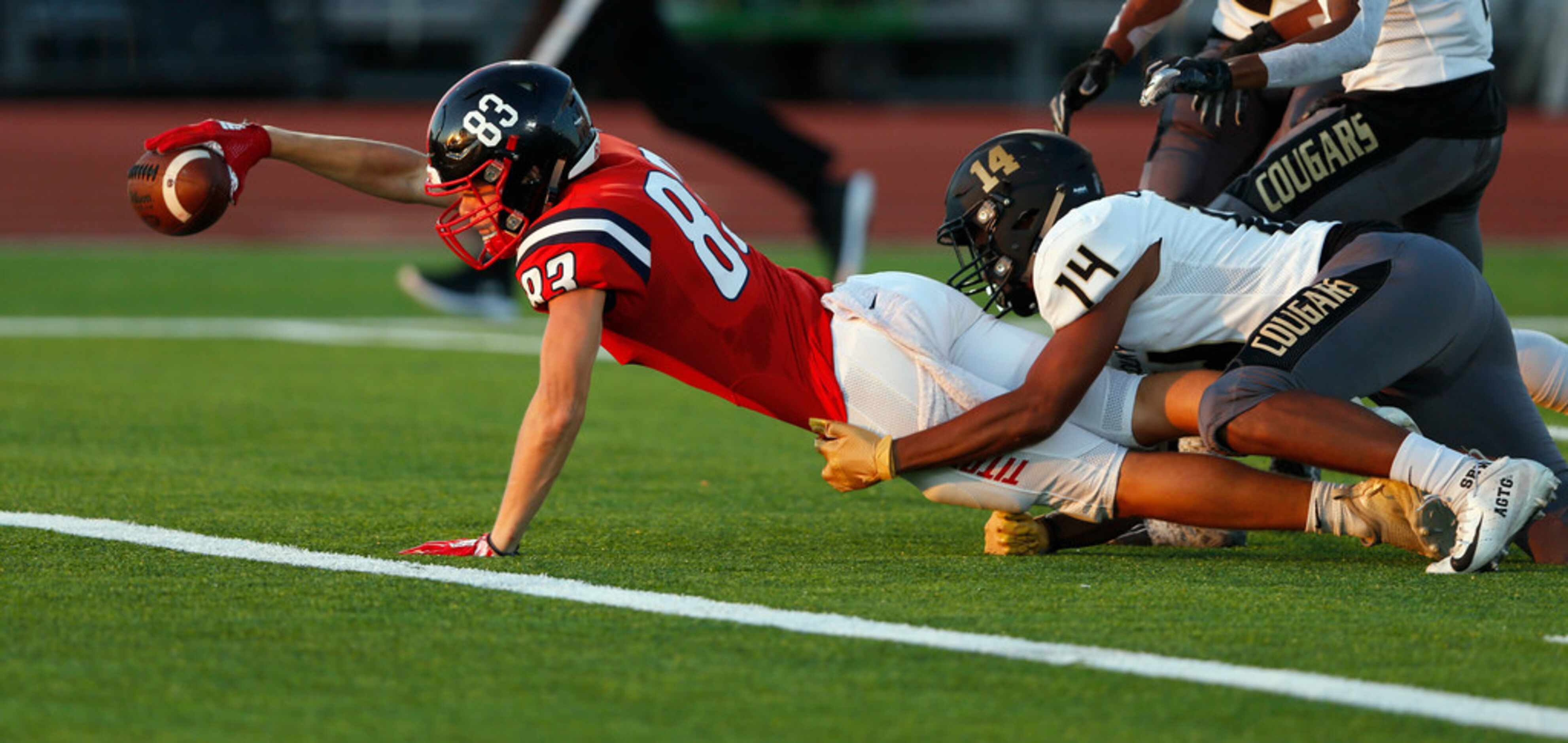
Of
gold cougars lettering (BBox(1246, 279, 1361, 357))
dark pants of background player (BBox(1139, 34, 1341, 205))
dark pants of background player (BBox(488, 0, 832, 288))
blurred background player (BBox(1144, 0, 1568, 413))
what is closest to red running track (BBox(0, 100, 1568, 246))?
dark pants of background player (BBox(488, 0, 832, 288))

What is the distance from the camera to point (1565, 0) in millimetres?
20578

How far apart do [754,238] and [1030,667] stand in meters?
14.6

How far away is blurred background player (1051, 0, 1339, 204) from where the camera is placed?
194 inches

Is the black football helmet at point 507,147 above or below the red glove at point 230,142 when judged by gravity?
above

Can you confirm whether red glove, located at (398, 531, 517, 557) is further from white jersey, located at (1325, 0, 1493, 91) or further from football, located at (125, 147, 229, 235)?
white jersey, located at (1325, 0, 1493, 91)

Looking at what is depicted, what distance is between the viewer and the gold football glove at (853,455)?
3893mm

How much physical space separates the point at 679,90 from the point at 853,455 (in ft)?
17.6

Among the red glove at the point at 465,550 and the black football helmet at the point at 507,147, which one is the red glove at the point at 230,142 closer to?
the black football helmet at the point at 507,147

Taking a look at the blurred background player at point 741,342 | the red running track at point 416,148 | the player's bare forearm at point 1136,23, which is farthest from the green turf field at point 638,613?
the red running track at point 416,148

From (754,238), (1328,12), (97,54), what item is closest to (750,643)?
(1328,12)

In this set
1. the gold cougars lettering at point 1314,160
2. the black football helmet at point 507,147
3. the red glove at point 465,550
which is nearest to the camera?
the red glove at point 465,550

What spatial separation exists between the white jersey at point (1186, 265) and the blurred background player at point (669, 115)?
4.81m

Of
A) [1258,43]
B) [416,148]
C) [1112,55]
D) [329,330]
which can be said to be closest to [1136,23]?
[1112,55]

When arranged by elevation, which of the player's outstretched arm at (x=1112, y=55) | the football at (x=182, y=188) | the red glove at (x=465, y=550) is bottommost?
the red glove at (x=465, y=550)
